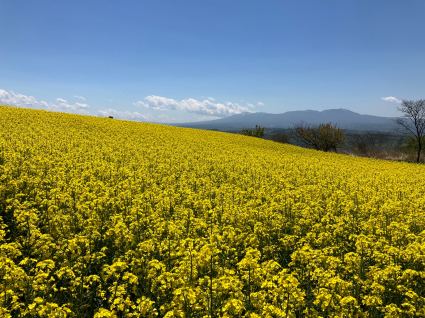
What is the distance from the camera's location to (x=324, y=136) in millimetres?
64688

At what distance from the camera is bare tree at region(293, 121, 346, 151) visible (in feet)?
206

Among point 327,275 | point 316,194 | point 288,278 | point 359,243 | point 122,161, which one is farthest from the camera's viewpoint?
point 122,161

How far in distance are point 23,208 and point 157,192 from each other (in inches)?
185

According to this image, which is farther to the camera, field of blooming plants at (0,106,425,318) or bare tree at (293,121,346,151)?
bare tree at (293,121,346,151)

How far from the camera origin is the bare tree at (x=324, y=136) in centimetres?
6288

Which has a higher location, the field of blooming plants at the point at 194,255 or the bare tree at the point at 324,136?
the bare tree at the point at 324,136

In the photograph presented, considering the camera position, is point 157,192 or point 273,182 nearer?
point 157,192

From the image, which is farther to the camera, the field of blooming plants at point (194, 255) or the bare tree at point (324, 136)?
the bare tree at point (324, 136)

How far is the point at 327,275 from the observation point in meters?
4.64

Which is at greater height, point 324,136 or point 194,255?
point 324,136

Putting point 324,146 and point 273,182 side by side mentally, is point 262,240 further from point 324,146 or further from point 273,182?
point 324,146

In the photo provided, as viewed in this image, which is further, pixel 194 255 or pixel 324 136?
pixel 324 136

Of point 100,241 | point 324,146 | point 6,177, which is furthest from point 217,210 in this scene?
point 324,146

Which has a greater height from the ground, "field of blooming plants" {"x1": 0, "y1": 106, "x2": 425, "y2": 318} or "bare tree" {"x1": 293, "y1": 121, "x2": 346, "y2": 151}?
"bare tree" {"x1": 293, "y1": 121, "x2": 346, "y2": 151}
